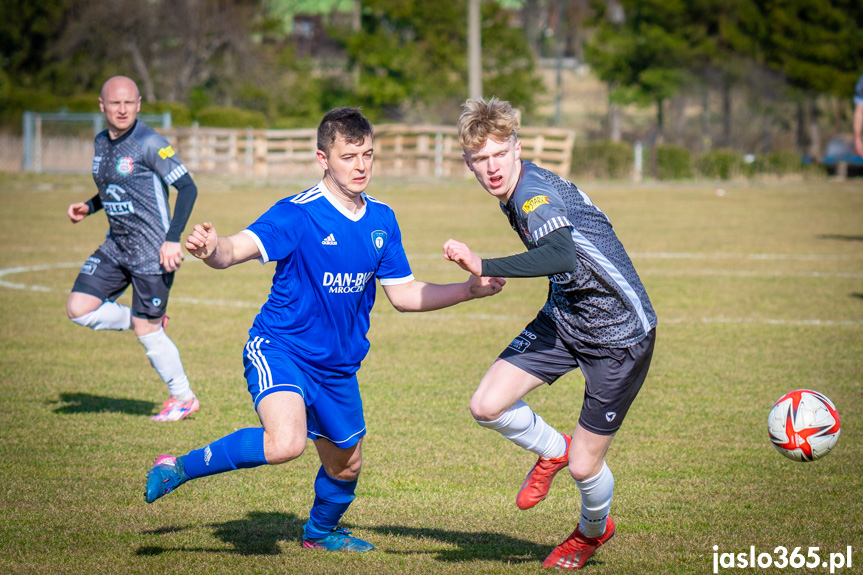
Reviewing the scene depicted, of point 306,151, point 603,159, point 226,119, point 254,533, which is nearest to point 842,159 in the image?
point 603,159

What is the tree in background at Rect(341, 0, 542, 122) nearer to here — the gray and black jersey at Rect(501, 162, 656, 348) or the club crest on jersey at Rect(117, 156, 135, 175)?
the club crest on jersey at Rect(117, 156, 135, 175)

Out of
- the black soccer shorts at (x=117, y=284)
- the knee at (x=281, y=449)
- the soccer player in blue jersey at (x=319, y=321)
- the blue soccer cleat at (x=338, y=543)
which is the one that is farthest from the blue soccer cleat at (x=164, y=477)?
the black soccer shorts at (x=117, y=284)

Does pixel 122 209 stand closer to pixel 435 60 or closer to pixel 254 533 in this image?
pixel 254 533

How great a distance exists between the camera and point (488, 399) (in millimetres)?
4484

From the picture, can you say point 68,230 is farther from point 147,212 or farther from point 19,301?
point 147,212

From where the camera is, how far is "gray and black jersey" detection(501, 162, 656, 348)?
4344 mm

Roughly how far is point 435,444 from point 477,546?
1.71 m

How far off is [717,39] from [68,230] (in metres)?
37.3

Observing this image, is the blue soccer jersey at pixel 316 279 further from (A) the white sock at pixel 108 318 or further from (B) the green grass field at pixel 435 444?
(A) the white sock at pixel 108 318

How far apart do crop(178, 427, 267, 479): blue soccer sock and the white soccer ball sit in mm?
2706

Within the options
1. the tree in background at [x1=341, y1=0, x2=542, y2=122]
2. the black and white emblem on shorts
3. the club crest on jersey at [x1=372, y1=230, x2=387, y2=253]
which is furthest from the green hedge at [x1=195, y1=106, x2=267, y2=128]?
the black and white emblem on shorts

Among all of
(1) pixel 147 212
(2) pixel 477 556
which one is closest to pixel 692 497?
(2) pixel 477 556

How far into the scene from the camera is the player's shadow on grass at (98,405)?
280 inches

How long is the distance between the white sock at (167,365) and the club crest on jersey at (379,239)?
10.1 feet
